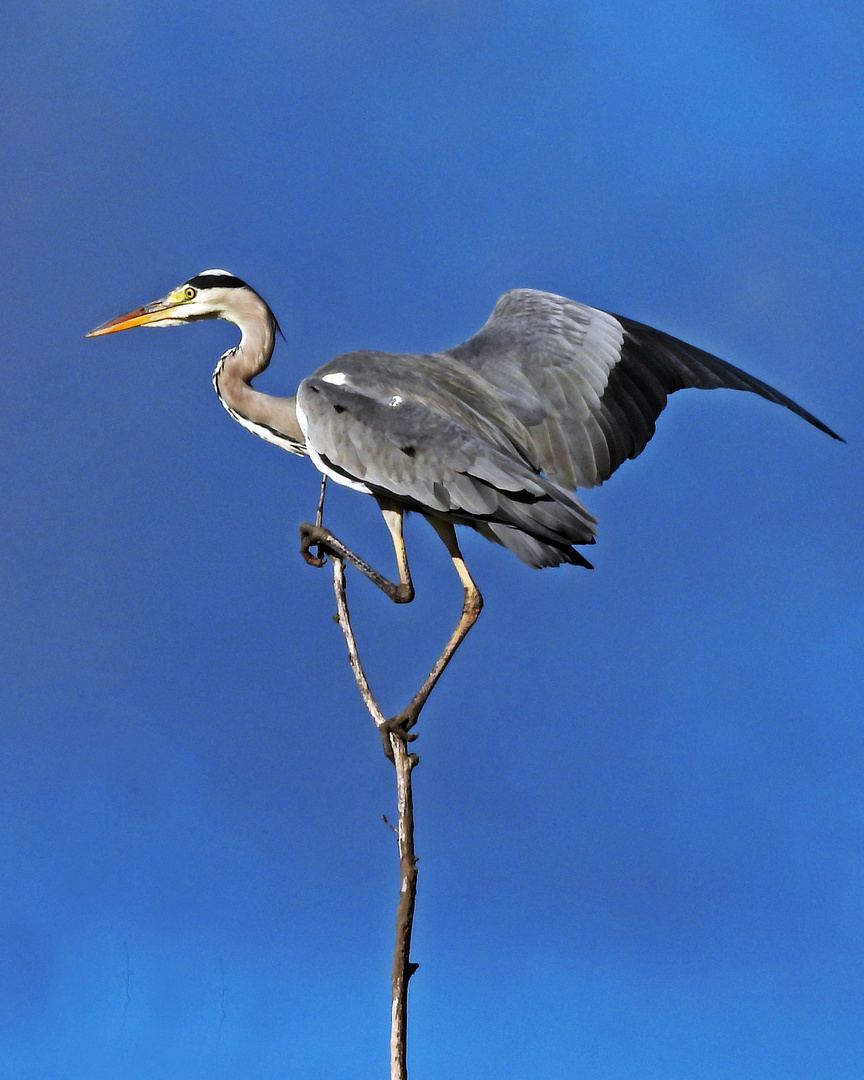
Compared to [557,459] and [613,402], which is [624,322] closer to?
[613,402]

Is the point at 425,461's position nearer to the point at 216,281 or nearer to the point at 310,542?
the point at 310,542

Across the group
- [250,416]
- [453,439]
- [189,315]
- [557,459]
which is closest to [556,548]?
[453,439]

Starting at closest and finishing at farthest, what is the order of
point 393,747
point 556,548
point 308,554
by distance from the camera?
point 556,548 → point 393,747 → point 308,554

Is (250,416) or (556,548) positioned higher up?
(250,416)

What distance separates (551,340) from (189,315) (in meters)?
1.93

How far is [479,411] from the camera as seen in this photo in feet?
19.9

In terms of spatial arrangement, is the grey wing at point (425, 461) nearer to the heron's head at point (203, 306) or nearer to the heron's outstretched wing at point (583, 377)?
the heron's outstretched wing at point (583, 377)

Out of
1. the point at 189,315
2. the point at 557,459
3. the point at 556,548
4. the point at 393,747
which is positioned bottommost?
the point at 393,747

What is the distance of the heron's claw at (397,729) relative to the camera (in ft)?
18.9

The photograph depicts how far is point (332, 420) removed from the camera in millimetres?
5730

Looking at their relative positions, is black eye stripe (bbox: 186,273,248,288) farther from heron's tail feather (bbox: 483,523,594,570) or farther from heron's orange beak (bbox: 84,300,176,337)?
heron's tail feather (bbox: 483,523,594,570)

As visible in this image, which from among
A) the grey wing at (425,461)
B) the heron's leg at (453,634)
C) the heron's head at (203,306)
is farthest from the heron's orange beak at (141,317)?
the heron's leg at (453,634)

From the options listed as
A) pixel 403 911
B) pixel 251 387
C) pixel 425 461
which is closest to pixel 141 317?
pixel 251 387

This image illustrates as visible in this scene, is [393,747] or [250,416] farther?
[250,416]
